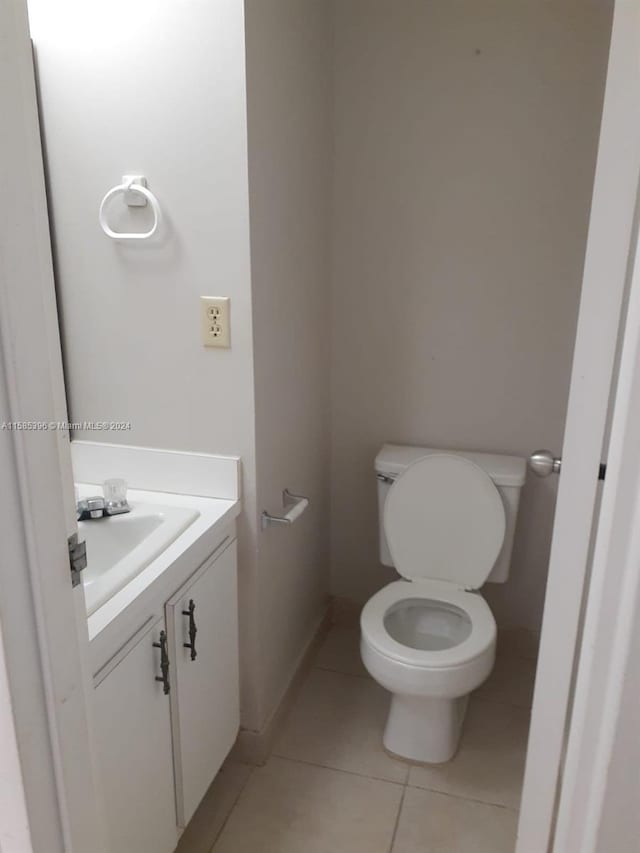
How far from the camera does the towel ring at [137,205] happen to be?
1.52m

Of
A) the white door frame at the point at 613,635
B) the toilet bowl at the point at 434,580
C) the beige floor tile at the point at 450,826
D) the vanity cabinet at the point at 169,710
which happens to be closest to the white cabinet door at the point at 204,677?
the vanity cabinet at the point at 169,710

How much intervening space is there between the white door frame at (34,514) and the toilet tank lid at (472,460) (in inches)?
52.7

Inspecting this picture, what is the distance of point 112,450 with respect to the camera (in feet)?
5.75

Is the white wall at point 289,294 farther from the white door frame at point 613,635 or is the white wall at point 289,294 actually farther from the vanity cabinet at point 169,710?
the white door frame at point 613,635

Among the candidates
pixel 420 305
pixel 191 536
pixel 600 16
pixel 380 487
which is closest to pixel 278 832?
pixel 191 536

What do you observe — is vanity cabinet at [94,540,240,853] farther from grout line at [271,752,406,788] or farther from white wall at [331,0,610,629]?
white wall at [331,0,610,629]

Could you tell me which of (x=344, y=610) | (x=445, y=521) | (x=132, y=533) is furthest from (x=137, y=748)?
(x=344, y=610)

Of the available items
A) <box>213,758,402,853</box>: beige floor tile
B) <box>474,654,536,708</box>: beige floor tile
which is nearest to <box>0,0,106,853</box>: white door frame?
<box>213,758,402,853</box>: beige floor tile

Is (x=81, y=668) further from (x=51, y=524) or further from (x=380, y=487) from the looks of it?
(x=380, y=487)

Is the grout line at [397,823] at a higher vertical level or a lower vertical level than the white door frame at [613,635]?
lower

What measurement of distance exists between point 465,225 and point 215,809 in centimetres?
181

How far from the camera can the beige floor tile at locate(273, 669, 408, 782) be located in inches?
74.9

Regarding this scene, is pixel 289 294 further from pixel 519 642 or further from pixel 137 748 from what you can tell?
pixel 519 642

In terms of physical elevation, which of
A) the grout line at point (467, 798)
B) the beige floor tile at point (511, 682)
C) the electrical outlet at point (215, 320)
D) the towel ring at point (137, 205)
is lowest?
the grout line at point (467, 798)
